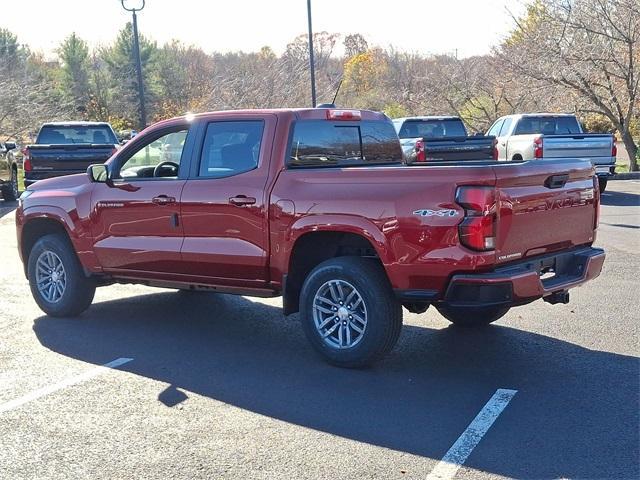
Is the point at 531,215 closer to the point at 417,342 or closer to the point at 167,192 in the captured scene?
the point at 417,342

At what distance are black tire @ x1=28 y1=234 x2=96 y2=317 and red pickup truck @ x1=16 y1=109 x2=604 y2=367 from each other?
14 mm

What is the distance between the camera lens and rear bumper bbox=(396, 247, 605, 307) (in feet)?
16.9

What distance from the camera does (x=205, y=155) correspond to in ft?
21.7

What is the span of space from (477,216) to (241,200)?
1949 millimetres

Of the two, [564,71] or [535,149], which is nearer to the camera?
[535,149]

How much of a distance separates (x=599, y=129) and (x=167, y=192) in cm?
2827

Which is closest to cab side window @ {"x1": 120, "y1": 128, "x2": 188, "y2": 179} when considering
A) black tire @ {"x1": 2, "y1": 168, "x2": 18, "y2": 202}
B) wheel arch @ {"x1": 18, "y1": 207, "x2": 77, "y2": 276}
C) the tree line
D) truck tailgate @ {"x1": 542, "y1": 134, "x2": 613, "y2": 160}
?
wheel arch @ {"x1": 18, "y1": 207, "x2": 77, "y2": 276}

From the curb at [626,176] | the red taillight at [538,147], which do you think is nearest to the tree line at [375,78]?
the curb at [626,176]

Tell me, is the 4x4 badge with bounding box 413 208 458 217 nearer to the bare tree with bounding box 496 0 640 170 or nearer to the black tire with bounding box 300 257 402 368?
the black tire with bounding box 300 257 402 368

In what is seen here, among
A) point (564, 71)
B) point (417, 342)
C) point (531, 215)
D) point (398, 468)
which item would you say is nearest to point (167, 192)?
point (417, 342)

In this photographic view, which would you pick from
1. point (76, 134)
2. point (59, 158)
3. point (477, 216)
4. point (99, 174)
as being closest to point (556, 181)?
point (477, 216)

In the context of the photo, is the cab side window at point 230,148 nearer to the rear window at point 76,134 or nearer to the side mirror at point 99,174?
the side mirror at point 99,174

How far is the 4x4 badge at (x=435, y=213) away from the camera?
513 cm

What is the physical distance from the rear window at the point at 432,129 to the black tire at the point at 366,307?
535 inches
